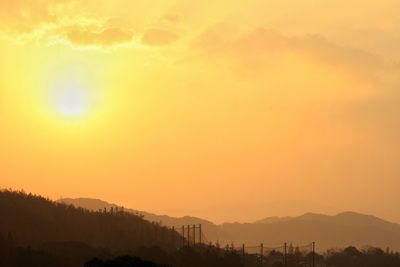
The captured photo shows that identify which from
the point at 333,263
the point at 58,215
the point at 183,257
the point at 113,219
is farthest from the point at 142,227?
the point at 183,257

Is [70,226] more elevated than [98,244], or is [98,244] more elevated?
[70,226]

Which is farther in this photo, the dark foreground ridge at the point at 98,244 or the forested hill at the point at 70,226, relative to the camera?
the forested hill at the point at 70,226

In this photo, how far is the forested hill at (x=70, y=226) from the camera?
88269mm

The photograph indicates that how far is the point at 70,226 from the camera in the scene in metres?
97.3

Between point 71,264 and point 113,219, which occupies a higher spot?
point 113,219

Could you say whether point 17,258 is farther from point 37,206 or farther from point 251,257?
point 37,206

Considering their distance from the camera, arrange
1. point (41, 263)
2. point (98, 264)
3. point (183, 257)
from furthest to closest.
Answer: point (183, 257) < point (41, 263) < point (98, 264)

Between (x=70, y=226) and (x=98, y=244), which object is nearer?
(x=98, y=244)

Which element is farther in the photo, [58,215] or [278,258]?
[58,215]

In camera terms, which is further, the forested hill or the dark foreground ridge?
the forested hill

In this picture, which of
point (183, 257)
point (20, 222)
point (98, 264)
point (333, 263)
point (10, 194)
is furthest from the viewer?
point (10, 194)

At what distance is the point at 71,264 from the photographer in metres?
61.7

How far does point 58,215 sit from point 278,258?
29686 millimetres

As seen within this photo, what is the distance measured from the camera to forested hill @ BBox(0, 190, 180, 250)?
88269 millimetres
